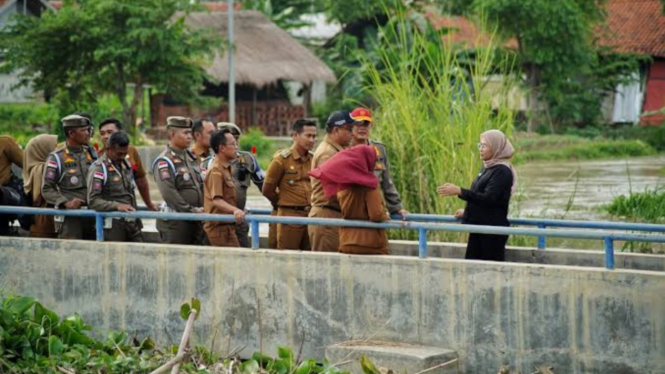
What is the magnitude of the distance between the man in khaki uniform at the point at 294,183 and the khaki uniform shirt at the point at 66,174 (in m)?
1.57

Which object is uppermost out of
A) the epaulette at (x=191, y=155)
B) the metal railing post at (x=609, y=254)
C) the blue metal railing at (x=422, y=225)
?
the epaulette at (x=191, y=155)

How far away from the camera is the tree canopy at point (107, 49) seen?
30.6 metres

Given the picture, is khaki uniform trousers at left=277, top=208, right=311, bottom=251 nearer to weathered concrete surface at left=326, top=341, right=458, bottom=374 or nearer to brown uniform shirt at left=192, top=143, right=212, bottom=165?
brown uniform shirt at left=192, top=143, right=212, bottom=165

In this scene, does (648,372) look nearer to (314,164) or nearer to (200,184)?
(314,164)

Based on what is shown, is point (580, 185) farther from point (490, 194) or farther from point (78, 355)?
point (78, 355)

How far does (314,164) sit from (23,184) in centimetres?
313

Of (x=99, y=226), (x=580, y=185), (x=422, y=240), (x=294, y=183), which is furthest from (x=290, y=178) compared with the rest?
(x=580, y=185)

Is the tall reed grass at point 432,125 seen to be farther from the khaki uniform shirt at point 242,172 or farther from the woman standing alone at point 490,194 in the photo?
the woman standing alone at point 490,194

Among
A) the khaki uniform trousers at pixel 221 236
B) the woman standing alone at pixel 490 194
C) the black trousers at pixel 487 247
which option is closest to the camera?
the woman standing alone at pixel 490 194

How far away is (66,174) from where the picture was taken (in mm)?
10266

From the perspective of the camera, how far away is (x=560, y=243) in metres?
14.5

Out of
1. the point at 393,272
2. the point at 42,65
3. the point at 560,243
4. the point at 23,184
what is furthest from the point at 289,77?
the point at 393,272

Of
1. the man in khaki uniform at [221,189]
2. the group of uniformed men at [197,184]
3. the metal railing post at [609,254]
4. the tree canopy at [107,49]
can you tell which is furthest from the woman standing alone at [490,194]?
the tree canopy at [107,49]

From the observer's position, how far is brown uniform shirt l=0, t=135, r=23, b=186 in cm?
1103
